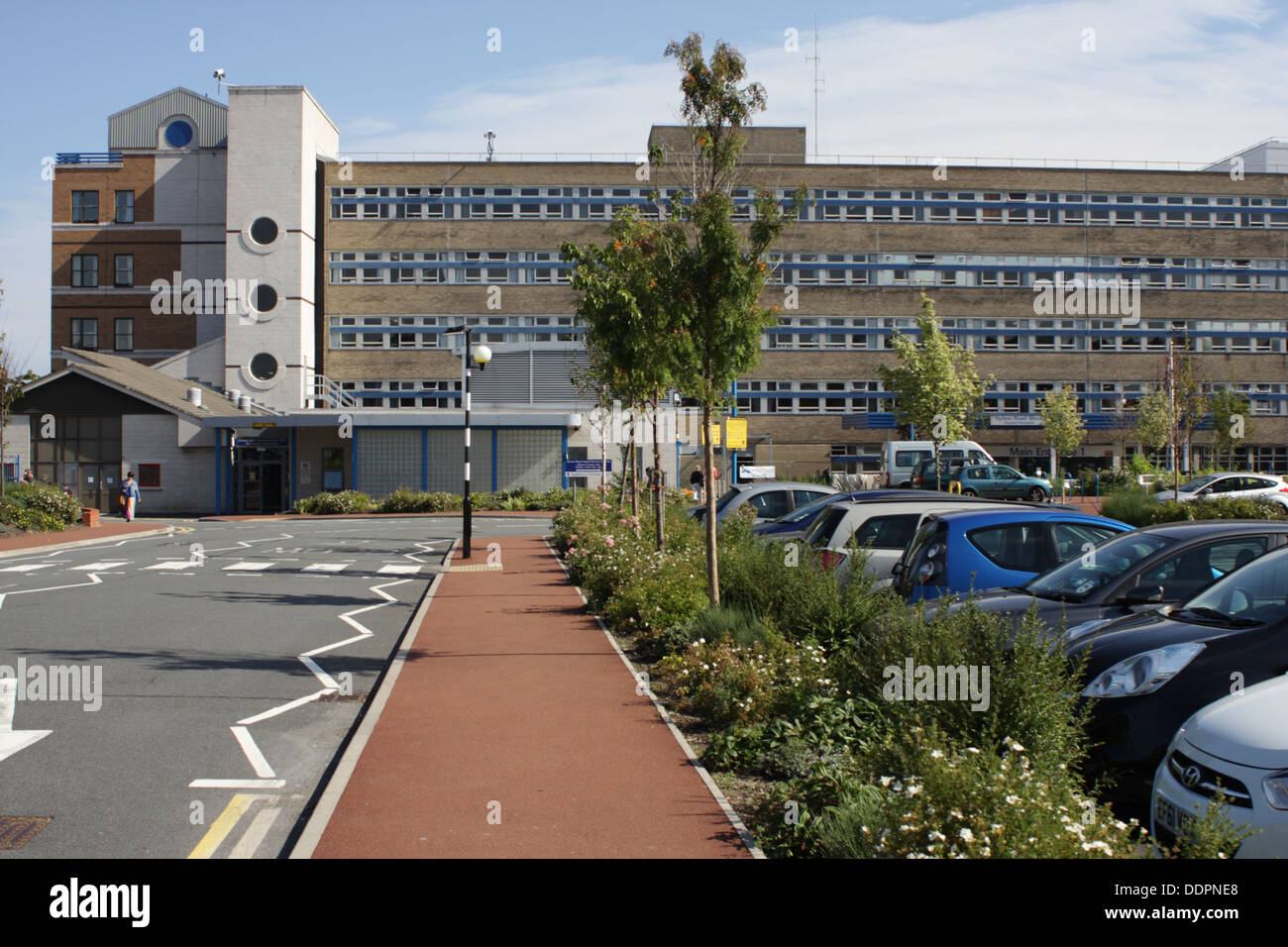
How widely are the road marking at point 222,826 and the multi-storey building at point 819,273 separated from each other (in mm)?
54760

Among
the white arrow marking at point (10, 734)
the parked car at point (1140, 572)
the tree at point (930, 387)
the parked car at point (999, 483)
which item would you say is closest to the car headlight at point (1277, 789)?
the parked car at point (1140, 572)

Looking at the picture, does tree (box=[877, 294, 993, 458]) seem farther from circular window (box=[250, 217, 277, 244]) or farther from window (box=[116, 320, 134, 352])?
window (box=[116, 320, 134, 352])

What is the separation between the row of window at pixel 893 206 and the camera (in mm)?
62125

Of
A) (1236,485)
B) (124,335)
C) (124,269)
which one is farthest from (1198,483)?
(124,269)

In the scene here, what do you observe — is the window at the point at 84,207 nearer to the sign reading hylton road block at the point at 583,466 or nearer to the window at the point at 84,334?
the window at the point at 84,334

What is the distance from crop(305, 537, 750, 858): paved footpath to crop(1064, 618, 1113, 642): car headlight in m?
2.34

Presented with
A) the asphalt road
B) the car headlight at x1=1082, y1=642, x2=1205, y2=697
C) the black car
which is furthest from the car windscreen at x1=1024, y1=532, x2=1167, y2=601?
the asphalt road

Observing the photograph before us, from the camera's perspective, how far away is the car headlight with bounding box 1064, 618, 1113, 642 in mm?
6023

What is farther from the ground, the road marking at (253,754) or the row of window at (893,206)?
the row of window at (893,206)

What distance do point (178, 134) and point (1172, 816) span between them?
71.0 metres

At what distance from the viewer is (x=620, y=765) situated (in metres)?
6.41

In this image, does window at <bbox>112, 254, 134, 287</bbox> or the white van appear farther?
window at <bbox>112, 254, 134, 287</bbox>

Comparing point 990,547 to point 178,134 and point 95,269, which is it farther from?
point 178,134
